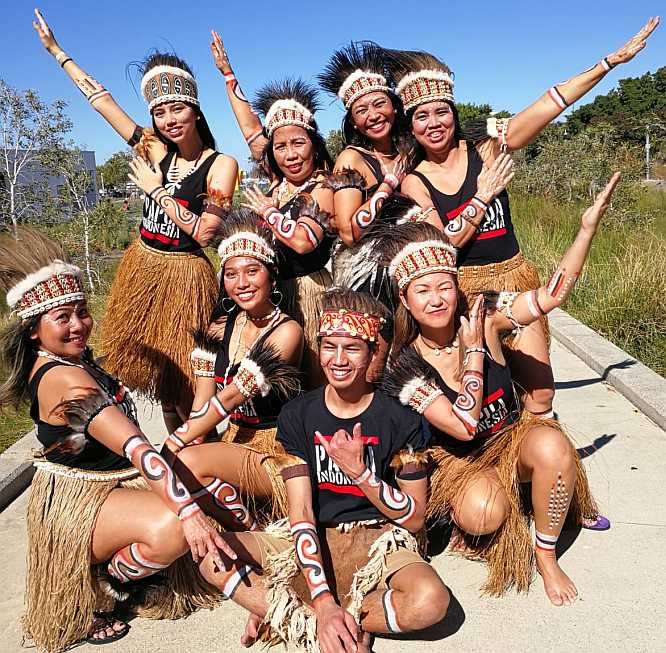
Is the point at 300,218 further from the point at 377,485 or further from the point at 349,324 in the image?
the point at 377,485

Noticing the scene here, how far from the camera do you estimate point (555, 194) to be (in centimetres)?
972

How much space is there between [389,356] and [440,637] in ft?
3.06

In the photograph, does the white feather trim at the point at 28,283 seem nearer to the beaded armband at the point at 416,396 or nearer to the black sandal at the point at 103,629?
the black sandal at the point at 103,629

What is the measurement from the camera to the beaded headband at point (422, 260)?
93.1 inches

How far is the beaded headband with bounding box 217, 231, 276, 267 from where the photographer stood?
2559 millimetres

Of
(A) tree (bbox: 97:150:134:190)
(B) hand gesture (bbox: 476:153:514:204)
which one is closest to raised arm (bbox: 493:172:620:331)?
(B) hand gesture (bbox: 476:153:514:204)

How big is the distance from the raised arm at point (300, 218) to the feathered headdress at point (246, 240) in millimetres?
90

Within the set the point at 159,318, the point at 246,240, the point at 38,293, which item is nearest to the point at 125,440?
the point at 38,293

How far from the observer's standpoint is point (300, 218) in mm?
2799

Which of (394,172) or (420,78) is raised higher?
(420,78)

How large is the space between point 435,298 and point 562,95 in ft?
3.47

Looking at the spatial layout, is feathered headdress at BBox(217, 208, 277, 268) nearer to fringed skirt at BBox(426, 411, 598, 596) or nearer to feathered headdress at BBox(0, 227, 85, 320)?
feathered headdress at BBox(0, 227, 85, 320)

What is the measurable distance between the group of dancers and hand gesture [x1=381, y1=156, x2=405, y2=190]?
1 centimetres

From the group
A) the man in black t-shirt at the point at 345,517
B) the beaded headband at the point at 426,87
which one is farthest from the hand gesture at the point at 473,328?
the beaded headband at the point at 426,87
